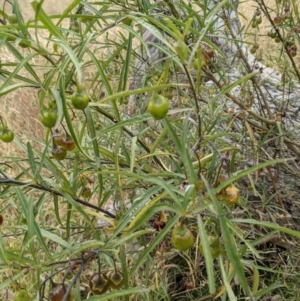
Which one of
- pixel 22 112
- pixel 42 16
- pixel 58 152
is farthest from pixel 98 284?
pixel 22 112

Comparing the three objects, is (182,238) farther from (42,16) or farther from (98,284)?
(42,16)

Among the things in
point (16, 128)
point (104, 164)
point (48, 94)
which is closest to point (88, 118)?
point (48, 94)

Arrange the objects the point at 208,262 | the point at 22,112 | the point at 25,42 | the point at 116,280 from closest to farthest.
A: the point at 208,262 → the point at 25,42 → the point at 116,280 → the point at 22,112

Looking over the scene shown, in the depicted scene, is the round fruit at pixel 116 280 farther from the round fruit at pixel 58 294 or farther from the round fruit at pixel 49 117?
the round fruit at pixel 49 117

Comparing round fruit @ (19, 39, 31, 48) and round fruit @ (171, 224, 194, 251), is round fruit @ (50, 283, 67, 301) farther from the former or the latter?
round fruit @ (19, 39, 31, 48)

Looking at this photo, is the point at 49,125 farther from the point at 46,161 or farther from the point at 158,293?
the point at 158,293

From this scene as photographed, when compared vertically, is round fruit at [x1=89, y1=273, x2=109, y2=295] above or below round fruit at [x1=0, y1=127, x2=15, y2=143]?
below

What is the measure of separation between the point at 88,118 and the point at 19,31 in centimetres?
19

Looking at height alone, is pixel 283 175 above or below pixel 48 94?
below

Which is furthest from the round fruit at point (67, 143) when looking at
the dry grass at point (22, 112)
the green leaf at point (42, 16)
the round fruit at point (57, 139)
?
the dry grass at point (22, 112)

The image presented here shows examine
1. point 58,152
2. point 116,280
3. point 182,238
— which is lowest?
point 116,280

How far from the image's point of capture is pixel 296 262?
1.69 meters

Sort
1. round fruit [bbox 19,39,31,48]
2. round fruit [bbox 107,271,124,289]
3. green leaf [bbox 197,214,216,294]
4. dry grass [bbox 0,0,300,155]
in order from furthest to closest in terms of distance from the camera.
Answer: dry grass [bbox 0,0,300,155]
round fruit [bbox 107,271,124,289]
round fruit [bbox 19,39,31,48]
green leaf [bbox 197,214,216,294]

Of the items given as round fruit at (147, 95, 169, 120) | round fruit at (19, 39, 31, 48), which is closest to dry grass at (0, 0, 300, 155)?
round fruit at (19, 39, 31, 48)
